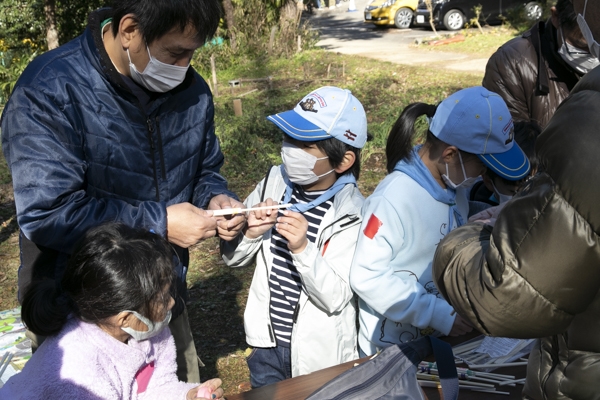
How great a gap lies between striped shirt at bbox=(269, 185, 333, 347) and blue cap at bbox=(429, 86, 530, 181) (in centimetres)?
58

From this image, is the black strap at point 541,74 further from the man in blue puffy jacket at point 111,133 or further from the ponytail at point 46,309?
the ponytail at point 46,309

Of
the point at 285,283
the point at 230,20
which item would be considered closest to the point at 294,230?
the point at 285,283

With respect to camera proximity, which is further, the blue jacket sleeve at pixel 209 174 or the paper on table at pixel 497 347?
the blue jacket sleeve at pixel 209 174

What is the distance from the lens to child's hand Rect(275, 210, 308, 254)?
7.78 feet

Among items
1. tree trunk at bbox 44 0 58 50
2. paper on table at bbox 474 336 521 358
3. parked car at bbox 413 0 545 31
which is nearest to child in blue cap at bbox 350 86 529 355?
paper on table at bbox 474 336 521 358

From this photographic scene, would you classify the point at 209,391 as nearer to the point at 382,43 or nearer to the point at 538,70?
the point at 538,70

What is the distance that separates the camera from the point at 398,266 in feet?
8.25

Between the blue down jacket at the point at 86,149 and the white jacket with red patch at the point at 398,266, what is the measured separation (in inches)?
30.6

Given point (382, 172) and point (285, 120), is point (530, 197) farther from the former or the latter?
Result: point (382, 172)

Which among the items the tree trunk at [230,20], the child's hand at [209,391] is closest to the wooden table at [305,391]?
the child's hand at [209,391]

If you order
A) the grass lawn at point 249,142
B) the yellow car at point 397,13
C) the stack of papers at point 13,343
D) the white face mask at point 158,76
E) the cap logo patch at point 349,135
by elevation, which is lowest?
the grass lawn at point 249,142

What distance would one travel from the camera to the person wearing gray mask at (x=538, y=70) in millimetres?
3365

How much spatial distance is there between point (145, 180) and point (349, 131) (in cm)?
85

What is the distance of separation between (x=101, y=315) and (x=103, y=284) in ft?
0.35
